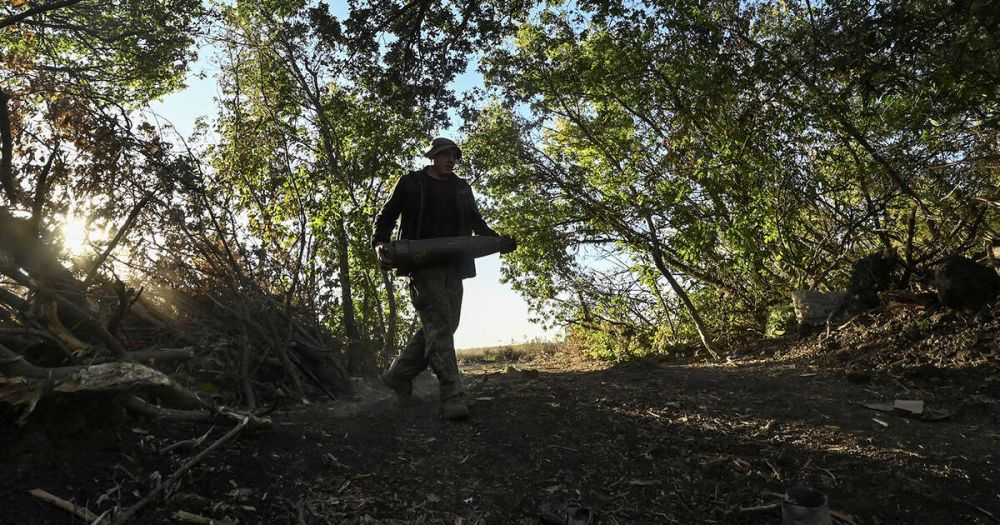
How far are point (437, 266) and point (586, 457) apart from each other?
2.07m

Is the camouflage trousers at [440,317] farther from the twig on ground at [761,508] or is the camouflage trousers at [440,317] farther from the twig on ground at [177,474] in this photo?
the twig on ground at [761,508]

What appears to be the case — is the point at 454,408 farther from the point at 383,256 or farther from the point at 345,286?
the point at 345,286

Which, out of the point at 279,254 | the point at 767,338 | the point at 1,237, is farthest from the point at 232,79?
the point at 767,338

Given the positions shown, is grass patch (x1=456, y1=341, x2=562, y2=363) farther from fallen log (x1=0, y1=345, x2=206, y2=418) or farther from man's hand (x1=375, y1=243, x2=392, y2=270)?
fallen log (x1=0, y1=345, x2=206, y2=418)

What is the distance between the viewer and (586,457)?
385 cm

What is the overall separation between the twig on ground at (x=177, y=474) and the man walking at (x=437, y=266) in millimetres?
1682

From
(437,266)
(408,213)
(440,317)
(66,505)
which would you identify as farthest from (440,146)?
(66,505)

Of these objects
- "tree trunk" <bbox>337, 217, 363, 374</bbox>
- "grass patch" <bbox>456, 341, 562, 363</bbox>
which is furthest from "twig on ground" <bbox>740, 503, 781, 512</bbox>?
"grass patch" <bbox>456, 341, 562, 363</bbox>

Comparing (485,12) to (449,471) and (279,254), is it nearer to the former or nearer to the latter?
(279,254)

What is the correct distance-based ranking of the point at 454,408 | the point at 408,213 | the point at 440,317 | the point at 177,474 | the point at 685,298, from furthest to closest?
the point at 685,298
the point at 408,213
the point at 440,317
the point at 454,408
the point at 177,474

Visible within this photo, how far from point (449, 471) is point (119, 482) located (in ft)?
5.97

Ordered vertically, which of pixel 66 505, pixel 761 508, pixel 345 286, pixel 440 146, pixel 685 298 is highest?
pixel 440 146

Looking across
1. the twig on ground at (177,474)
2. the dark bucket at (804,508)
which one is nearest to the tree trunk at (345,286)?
the twig on ground at (177,474)

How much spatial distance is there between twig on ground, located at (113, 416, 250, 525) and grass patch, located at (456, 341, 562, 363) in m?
10.7
